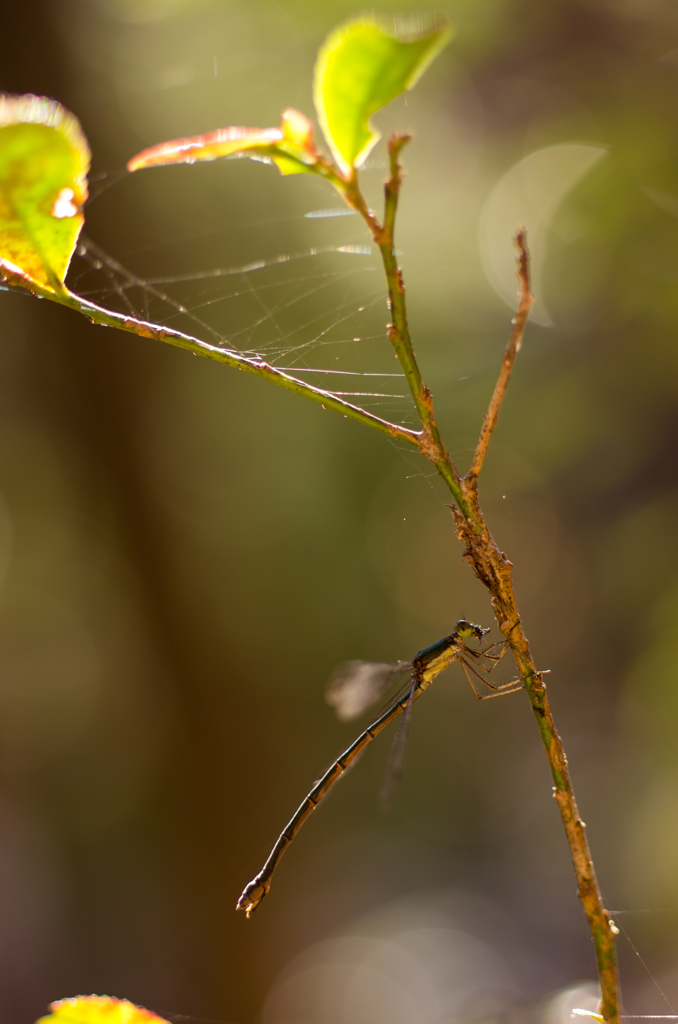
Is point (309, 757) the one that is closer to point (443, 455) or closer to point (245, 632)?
point (245, 632)

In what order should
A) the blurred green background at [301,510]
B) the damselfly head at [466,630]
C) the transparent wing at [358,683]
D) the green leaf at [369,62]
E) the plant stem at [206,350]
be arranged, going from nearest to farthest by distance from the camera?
the green leaf at [369,62] → the plant stem at [206,350] → the damselfly head at [466,630] → the transparent wing at [358,683] → the blurred green background at [301,510]

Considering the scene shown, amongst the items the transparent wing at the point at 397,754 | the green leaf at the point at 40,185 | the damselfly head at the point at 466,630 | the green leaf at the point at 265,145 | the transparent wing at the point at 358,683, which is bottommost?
the transparent wing at the point at 397,754

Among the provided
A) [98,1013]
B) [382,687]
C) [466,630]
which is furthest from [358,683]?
[98,1013]

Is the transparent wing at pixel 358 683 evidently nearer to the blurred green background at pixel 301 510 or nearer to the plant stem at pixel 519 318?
the blurred green background at pixel 301 510

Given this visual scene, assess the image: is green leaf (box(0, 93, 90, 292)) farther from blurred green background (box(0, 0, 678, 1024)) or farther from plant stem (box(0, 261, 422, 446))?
blurred green background (box(0, 0, 678, 1024))

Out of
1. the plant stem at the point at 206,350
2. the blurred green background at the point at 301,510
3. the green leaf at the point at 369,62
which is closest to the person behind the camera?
the green leaf at the point at 369,62

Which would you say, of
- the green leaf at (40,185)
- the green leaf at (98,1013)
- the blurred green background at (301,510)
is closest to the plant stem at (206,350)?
the green leaf at (40,185)

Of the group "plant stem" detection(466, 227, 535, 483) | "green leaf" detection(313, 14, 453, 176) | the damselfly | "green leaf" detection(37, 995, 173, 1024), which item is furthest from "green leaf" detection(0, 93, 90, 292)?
the damselfly
